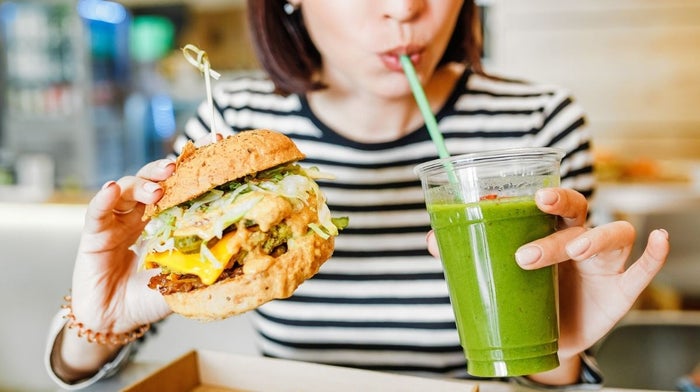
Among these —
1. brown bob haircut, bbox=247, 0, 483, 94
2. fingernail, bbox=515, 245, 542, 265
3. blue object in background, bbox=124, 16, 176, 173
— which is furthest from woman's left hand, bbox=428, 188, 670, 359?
blue object in background, bbox=124, 16, 176, 173

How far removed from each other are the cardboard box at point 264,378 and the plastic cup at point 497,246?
10 centimetres

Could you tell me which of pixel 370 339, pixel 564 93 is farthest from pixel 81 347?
pixel 564 93

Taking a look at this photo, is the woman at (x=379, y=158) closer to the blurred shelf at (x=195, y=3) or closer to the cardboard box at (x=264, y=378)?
the cardboard box at (x=264, y=378)

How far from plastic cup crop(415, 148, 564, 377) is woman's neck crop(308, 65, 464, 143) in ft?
2.02

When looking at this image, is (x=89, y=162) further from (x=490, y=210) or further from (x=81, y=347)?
(x=490, y=210)

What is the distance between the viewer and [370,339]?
5.60ft

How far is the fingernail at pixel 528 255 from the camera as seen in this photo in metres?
0.99

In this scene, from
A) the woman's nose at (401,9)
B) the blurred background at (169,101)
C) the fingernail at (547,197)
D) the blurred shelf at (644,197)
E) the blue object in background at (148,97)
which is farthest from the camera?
the blue object in background at (148,97)

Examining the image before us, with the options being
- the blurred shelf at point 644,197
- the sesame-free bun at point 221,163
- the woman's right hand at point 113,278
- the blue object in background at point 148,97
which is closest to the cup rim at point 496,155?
the sesame-free bun at point 221,163

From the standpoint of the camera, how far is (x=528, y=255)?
0.99 metres

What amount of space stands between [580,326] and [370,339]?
601 mm

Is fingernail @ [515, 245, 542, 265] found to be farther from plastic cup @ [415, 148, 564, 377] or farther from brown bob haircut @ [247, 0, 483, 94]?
brown bob haircut @ [247, 0, 483, 94]

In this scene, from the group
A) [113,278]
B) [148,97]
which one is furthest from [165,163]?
[148,97]

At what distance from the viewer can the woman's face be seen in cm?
128
